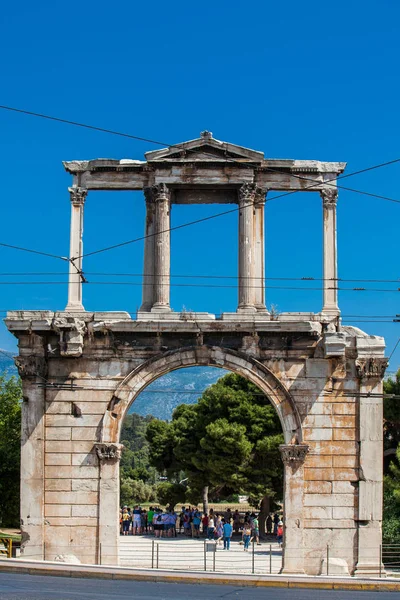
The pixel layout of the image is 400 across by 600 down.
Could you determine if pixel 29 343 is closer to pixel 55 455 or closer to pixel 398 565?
pixel 55 455

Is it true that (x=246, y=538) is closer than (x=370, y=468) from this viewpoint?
No

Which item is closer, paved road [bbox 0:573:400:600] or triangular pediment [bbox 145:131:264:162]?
paved road [bbox 0:573:400:600]

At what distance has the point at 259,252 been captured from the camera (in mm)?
24438

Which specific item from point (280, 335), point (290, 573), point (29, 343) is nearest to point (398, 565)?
point (290, 573)

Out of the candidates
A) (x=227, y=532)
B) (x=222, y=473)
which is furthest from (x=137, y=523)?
(x=227, y=532)

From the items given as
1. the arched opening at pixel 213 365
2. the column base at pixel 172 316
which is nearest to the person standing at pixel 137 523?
the arched opening at pixel 213 365

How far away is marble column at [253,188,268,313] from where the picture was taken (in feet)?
79.5

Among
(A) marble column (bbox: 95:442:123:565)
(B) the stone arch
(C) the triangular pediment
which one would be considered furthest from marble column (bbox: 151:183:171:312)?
(A) marble column (bbox: 95:442:123:565)

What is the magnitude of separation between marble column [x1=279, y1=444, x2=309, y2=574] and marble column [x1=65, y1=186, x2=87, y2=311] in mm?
6195

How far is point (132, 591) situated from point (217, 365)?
251 inches

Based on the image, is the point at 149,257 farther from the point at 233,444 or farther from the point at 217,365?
the point at 233,444

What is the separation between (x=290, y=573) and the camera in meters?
23.1

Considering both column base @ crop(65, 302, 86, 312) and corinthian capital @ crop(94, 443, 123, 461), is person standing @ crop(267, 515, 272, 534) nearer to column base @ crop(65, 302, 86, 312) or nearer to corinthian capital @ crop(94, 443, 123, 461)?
corinthian capital @ crop(94, 443, 123, 461)

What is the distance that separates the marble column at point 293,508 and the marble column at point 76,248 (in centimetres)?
620
